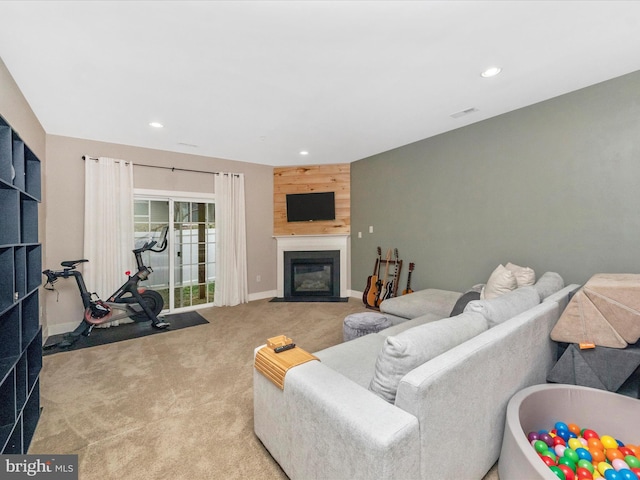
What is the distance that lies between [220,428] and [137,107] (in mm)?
3104

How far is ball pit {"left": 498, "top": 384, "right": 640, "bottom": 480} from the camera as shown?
1308mm

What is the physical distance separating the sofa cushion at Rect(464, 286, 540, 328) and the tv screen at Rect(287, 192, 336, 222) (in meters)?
3.68

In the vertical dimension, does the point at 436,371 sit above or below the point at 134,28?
below

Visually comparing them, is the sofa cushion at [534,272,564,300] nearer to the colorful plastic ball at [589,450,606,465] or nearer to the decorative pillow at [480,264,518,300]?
the decorative pillow at [480,264,518,300]

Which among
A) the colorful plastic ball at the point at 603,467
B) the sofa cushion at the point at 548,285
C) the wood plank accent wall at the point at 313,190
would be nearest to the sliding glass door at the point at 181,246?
the wood plank accent wall at the point at 313,190

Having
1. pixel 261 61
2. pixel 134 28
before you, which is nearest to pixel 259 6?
pixel 261 61

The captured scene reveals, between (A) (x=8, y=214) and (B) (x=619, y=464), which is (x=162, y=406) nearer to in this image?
(A) (x=8, y=214)

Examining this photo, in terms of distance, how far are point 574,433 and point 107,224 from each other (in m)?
5.15

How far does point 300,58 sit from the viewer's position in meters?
2.16

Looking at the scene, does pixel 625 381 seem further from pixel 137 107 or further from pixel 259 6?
pixel 137 107

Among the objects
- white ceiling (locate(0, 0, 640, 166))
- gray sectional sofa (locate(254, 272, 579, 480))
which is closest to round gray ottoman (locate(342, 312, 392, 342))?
gray sectional sofa (locate(254, 272, 579, 480))

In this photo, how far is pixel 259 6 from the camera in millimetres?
1661

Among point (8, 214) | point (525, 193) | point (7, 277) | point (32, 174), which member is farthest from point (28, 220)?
point (525, 193)

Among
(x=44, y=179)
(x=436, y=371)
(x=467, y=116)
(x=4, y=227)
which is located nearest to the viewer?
(x=436, y=371)
